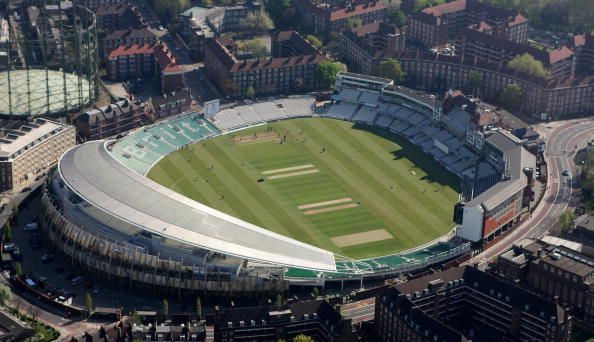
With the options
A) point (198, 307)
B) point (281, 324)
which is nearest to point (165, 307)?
point (198, 307)

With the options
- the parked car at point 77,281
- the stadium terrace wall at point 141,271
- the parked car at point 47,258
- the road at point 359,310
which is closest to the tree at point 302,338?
the road at point 359,310

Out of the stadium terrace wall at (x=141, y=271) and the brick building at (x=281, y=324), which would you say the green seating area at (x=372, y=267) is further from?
the brick building at (x=281, y=324)

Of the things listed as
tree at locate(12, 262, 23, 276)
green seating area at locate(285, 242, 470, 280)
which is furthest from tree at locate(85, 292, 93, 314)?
green seating area at locate(285, 242, 470, 280)

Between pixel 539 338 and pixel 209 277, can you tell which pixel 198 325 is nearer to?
pixel 209 277

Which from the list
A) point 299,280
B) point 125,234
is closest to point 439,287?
point 299,280

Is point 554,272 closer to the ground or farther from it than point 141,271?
farther from it

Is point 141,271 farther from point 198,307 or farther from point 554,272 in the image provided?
point 554,272
